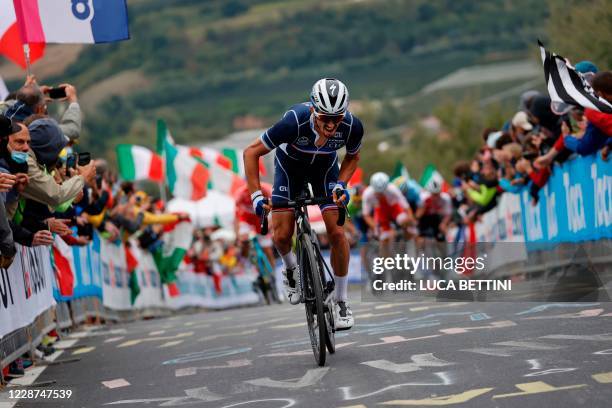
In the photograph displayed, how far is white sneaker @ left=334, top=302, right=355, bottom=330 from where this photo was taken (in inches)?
400

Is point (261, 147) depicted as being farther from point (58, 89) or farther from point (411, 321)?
point (58, 89)

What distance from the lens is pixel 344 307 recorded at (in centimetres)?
1034

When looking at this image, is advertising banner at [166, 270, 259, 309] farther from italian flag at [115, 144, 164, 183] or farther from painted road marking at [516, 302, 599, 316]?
painted road marking at [516, 302, 599, 316]

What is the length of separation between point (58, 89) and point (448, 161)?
89792 millimetres

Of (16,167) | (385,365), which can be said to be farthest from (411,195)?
(385,365)

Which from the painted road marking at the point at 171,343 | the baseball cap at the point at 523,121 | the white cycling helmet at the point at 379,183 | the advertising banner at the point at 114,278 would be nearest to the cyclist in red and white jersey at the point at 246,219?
→ the white cycling helmet at the point at 379,183

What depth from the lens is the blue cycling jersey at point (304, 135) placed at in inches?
400

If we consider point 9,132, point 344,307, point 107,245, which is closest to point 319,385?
point 344,307

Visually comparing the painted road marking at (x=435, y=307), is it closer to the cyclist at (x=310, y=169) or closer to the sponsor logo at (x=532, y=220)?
the cyclist at (x=310, y=169)

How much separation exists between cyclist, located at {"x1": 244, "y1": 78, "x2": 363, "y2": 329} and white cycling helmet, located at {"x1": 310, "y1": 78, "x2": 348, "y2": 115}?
3 centimetres

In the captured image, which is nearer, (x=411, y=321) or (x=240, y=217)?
(x=411, y=321)

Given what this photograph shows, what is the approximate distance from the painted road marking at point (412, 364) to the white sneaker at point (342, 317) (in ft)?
3.64

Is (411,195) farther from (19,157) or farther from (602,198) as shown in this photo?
(19,157)

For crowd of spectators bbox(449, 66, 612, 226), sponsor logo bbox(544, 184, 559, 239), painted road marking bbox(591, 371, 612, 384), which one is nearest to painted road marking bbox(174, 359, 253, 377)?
painted road marking bbox(591, 371, 612, 384)
